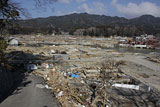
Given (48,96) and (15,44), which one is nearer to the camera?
→ (48,96)

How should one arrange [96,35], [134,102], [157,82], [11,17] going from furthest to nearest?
[96,35], [157,82], [134,102], [11,17]

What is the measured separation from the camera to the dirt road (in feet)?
19.5

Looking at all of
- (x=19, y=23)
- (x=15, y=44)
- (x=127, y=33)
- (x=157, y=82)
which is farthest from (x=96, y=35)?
(x=19, y=23)

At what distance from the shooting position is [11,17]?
5.54 meters

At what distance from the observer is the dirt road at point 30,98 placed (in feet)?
19.5

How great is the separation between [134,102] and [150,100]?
126cm

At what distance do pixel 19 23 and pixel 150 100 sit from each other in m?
8.64

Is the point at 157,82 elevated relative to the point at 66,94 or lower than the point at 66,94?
lower

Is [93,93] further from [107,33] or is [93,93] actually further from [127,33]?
[127,33]

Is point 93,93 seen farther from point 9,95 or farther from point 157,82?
point 157,82

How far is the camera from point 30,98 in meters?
6.54

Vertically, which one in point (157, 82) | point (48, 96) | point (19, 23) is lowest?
point (157, 82)

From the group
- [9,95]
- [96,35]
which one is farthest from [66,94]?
[96,35]

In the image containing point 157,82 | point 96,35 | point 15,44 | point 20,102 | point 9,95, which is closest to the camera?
point 20,102
